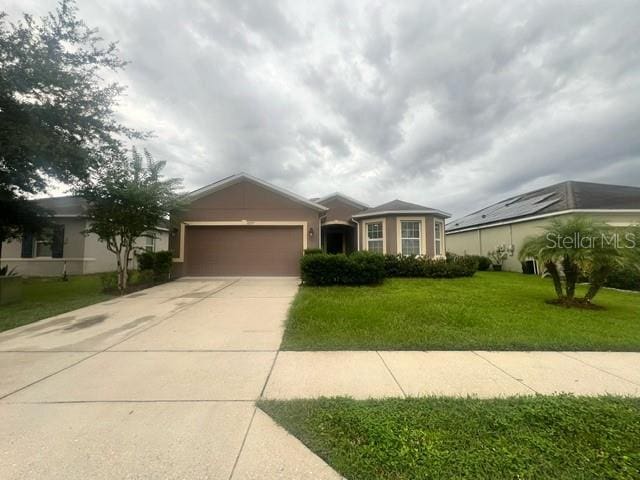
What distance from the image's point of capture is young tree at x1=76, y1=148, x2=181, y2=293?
9.75m

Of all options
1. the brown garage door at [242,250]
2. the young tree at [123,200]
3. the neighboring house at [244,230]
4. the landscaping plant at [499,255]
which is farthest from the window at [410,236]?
the young tree at [123,200]

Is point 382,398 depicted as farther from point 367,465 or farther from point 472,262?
point 472,262

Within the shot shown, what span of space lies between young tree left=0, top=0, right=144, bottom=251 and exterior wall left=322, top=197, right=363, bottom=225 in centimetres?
1216

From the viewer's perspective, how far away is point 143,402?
9.60 feet

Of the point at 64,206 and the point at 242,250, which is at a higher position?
the point at 64,206

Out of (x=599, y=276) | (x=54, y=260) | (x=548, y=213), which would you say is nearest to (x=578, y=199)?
(x=548, y=213)

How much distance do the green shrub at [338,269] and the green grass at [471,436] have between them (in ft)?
23.9

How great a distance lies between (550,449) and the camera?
219cm

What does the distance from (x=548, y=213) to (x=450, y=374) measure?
15.4 m

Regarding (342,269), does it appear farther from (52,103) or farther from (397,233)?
(52,103)

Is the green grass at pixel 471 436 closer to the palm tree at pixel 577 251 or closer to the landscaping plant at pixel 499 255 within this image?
the palm tree at pixel 577 251

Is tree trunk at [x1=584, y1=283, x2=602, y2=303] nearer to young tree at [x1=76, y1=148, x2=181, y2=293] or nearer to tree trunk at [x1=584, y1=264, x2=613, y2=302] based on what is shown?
tree trunk at [x1=584, y1=264, x2=613, y2=302]

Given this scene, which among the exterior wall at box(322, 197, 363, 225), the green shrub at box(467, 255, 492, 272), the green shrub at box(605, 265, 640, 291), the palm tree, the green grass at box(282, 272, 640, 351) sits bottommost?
the green grass at box(282, 272, 640, 351)

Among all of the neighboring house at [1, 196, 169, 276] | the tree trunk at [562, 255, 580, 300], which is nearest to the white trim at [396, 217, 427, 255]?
the tree trunk at [562, 255, 580, 300]
